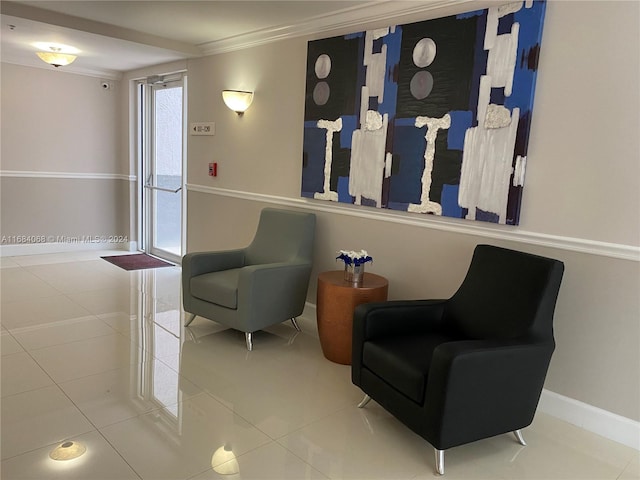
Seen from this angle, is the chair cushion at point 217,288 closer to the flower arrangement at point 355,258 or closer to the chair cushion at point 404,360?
the flower arrangement at point 355,258

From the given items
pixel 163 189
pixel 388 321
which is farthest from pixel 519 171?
pixel 163 189

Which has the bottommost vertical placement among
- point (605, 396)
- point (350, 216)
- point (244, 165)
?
point (605, 396)

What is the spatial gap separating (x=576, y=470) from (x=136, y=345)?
8.75 ft

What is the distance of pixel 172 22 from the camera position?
13.1 ft

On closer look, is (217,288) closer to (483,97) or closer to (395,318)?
(395,318)

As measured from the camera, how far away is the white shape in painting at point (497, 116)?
2682 millimetres

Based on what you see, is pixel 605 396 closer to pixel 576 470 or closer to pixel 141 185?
pixel 576 470

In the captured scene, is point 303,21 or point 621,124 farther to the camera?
point 303,21

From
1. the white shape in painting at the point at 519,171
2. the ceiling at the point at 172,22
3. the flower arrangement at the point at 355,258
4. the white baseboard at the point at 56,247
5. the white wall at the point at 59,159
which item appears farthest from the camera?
the white baseboard at the point at 56,247

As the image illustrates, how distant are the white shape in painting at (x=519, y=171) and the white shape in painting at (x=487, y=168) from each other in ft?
0.13

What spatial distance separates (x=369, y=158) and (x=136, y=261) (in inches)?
143

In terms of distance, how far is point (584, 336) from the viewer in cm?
251


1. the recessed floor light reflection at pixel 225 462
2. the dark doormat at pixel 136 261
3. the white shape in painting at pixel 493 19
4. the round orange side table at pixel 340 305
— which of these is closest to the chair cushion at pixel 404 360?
the round orange side table at pixel 340 305

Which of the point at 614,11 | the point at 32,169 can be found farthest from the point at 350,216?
the point at 32,169
